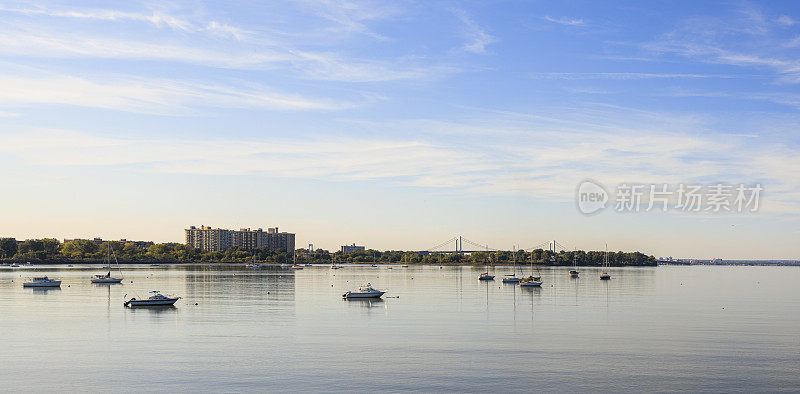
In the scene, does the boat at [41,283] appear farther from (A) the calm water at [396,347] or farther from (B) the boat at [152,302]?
(B) the boat at [152,302]

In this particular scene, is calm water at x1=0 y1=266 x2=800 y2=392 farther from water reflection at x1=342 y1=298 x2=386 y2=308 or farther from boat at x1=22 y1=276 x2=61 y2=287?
boat at x1=22 y1=276 x2=61 y2=287

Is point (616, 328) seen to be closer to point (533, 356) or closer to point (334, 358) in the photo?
point (533, 356)

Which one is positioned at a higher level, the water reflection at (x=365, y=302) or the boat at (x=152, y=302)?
the boat at (x=152, y=302)

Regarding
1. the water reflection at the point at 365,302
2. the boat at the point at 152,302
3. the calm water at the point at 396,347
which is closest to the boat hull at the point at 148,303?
the boat at the point at 152,302

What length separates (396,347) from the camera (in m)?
60.1

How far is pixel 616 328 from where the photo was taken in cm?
7500

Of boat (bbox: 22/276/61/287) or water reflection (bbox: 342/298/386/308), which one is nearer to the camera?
water reflection (bbox: 342/298/386/308)

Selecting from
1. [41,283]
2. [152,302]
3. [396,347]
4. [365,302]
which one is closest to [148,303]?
[152,302]

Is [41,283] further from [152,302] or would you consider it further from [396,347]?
[396,347]

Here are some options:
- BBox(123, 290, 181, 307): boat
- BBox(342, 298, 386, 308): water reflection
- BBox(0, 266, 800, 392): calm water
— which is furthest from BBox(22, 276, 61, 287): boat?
BBox(342, 298, 386, 308): water reflection

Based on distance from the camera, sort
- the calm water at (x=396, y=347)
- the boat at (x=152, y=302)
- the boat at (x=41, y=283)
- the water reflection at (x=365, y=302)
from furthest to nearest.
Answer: the boat at (x=41, y=283) → the water reflection at (x=365, y=302) → the boat at (x=152, y=302) → the calm water at (x=396, y=347)

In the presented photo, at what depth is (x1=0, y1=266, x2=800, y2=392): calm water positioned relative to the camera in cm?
4578

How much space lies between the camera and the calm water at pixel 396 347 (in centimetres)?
4578

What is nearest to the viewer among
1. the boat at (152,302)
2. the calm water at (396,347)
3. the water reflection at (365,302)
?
the calm water at (396,347)
